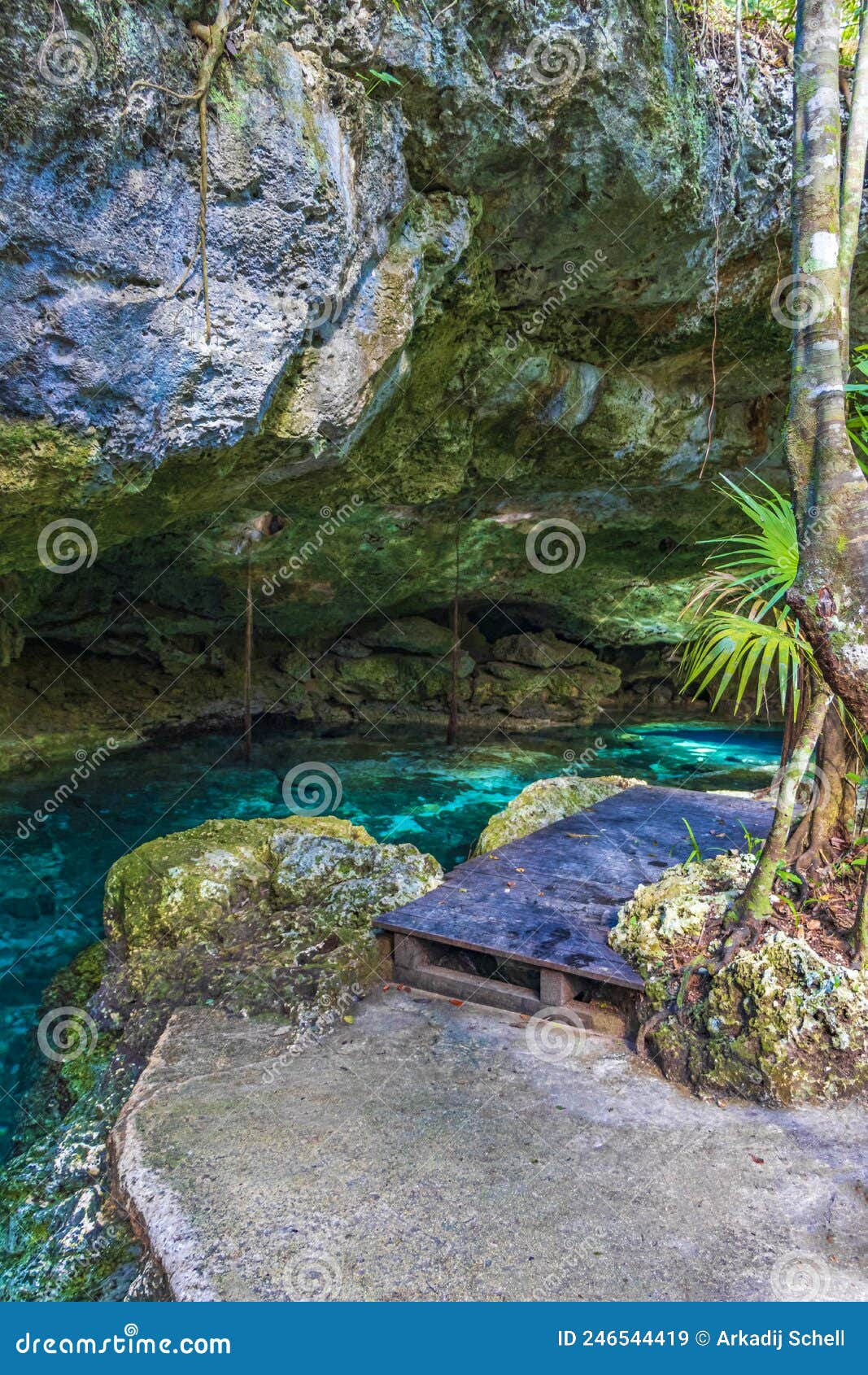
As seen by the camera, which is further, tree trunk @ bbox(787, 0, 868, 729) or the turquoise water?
the turquoise water

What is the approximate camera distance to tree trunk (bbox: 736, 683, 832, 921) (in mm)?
3152

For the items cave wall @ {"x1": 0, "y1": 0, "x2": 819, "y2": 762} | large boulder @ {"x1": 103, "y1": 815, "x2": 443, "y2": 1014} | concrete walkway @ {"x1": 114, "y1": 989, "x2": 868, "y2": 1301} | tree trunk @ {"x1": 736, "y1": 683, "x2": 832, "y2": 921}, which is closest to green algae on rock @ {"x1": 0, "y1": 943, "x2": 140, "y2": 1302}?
concrete walkway @ {"x1": 114, "y1": 989, "x2": 868, "y2": 1301}

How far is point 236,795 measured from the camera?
10477 mm

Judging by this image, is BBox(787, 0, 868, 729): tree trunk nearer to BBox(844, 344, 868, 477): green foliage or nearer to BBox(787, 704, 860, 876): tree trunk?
BBox(844, 344, 868, 477): green foliage

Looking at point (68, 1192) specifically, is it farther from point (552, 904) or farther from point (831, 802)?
point (831, 802)

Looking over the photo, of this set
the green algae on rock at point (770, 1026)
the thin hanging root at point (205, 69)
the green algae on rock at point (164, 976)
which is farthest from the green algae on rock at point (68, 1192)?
the thin hanging root at point (205, 69)

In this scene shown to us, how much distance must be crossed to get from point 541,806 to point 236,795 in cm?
505

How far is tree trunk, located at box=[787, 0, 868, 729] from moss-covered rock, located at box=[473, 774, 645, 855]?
3.61 m

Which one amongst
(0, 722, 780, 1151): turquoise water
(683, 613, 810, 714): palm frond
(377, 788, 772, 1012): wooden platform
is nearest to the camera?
(683, 613, 810, 714): palm frond

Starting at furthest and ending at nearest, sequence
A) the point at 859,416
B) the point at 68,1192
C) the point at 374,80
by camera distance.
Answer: the point at 374,80, the point at 859,416, the point at 68,1192

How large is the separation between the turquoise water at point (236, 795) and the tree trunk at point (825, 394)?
174 inches

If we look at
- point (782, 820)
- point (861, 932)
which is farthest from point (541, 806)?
point (861, 932)

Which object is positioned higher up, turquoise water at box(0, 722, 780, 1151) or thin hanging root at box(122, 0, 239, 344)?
thin hanging root at box(122, 0, 239, 344)

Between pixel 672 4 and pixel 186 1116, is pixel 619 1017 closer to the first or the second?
pixel 186 1116
